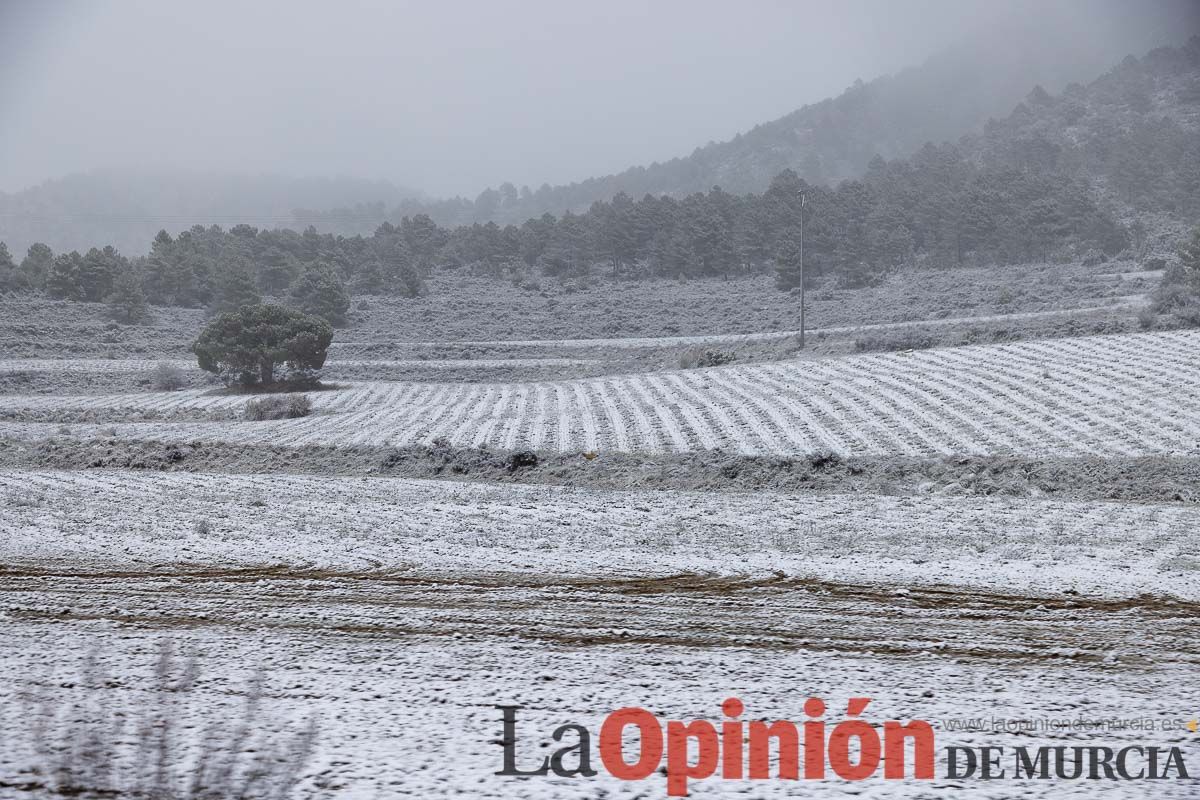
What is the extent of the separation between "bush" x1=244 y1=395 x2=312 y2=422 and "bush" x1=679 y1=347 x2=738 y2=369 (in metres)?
14.6

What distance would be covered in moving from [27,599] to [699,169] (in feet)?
644

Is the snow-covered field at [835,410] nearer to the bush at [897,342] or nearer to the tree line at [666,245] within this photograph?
the bush at [897,342]

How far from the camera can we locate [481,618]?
596cm

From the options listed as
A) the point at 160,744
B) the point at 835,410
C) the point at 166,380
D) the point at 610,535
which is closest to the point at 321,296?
the point at 166,380

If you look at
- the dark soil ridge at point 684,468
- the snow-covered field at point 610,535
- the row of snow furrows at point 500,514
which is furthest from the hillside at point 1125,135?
the snow-covered field at point 610,535

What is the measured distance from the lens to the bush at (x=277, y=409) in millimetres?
26234

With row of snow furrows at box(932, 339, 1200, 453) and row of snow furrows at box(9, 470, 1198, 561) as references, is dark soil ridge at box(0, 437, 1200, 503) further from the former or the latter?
row of snow furrows at box(932, 339, 1200, 453)

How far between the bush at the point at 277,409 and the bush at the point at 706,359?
48.0ft

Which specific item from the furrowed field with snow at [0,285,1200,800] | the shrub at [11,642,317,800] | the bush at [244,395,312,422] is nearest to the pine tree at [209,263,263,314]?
the bush at [244,395,312,422]

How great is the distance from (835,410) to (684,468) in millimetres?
7917

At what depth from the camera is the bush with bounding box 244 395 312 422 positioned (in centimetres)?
2623

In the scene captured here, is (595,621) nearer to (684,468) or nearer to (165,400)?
(684,468)

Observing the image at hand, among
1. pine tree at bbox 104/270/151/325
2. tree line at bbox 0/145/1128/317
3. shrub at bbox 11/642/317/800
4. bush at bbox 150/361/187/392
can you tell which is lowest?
shrub at bbox 11/642/317/800

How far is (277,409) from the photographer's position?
26766mm
